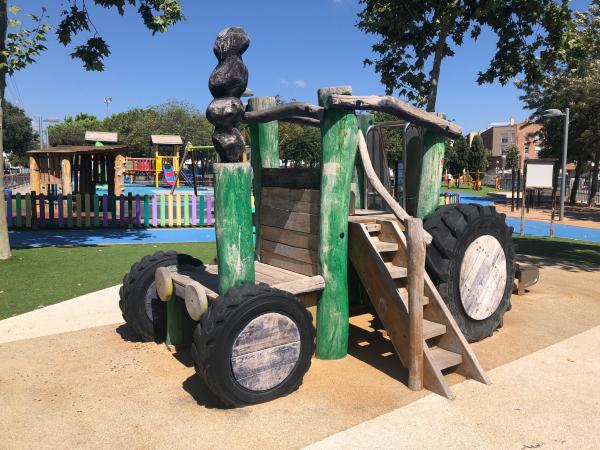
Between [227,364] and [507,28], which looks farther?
[507,28]

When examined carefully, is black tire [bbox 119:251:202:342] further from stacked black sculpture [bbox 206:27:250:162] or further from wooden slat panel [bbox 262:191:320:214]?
stacked black sculpture [bbox 206:27:250:162]

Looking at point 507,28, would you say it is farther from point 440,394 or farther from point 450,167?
point 450,167

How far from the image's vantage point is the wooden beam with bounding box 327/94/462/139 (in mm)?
4262

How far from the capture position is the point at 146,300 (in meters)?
5.12

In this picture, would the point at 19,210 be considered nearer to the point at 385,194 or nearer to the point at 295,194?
the point at 295,194

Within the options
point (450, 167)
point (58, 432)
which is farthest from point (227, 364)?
point (450, 167)

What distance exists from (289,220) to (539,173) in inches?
444

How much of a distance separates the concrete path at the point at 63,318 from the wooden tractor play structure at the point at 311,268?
1061 millimetres

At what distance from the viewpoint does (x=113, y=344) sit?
5.18 metres

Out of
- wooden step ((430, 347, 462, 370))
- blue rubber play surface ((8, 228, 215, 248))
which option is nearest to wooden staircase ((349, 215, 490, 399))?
wooden step ((430, 347, 462, 370))

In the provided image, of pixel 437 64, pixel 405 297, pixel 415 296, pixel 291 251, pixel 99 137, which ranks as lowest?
pixel 405 297

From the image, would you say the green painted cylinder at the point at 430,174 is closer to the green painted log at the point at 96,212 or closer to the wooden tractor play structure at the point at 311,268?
the wooden tractor play structure at the point at 311,268

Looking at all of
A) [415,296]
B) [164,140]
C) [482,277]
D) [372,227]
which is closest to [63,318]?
[372,227]

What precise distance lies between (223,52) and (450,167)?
52.0 m
